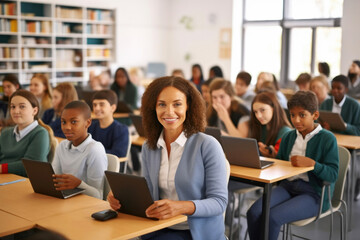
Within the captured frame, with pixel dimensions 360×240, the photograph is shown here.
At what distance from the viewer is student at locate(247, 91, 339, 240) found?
9.87ft

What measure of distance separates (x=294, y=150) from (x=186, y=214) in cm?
147

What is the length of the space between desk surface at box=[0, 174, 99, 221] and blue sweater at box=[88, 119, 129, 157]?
123 centimetres

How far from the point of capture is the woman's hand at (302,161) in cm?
307

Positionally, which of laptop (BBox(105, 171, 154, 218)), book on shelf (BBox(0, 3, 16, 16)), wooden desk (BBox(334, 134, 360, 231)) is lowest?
wooden desk (BBox(334, 134, 360, 231))

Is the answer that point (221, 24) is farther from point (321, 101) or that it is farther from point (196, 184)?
point (196, 184)

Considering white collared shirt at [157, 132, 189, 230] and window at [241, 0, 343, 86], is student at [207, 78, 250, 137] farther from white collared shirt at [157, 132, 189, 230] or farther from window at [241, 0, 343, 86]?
window at [241, 0, 343, 86]

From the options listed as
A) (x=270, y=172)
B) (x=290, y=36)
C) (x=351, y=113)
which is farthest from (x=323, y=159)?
(x=290, y=36)

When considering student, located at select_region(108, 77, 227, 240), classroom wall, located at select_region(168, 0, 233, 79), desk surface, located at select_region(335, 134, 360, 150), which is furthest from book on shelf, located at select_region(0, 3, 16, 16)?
student, located at select_region(108, 77, 227, 240)

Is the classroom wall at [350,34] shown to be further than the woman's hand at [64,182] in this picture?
Yes

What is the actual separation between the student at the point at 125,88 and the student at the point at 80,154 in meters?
4.26

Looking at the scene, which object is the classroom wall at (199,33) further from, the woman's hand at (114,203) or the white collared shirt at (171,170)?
the woman's hand at (114,203)

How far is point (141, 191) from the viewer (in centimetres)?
198

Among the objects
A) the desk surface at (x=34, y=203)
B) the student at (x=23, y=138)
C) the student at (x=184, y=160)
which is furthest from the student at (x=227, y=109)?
the desk surface at (x=34, y=203)

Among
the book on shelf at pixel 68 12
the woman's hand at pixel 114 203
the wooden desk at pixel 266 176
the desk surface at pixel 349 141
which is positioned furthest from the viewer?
the book on shelf at pixel 68 12
